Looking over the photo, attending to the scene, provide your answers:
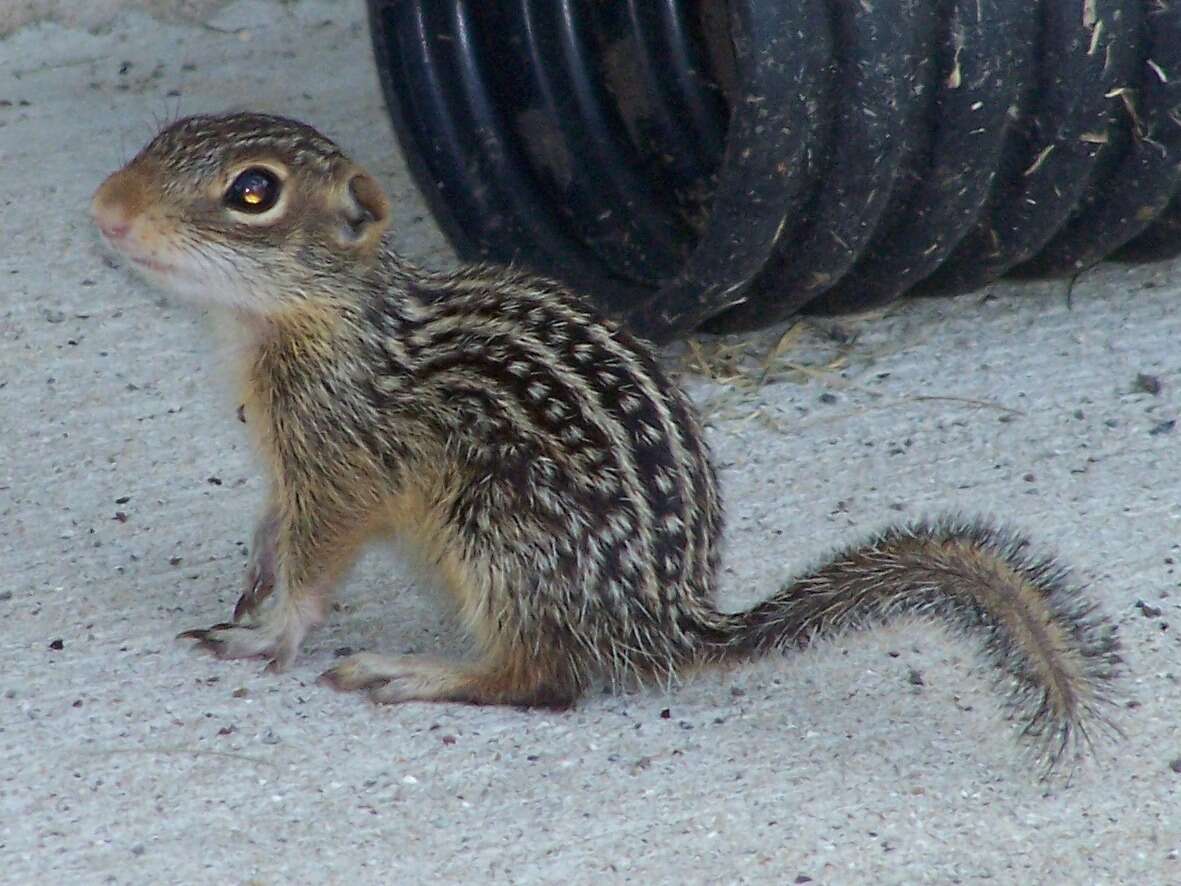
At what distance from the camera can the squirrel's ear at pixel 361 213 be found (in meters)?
3.56

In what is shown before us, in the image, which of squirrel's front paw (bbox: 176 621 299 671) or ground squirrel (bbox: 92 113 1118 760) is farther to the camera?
squirrel's front paw (bbox: 176 621 299 671)

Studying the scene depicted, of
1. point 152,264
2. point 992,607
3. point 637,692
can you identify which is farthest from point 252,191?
point 992,607

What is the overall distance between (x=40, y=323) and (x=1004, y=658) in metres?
2.90

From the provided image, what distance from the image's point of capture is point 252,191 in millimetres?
3406

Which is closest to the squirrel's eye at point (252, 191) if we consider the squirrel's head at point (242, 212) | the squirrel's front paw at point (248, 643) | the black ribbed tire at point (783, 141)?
the squirrel's head at point (242, 212)

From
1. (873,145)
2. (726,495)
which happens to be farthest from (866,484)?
(873,145)

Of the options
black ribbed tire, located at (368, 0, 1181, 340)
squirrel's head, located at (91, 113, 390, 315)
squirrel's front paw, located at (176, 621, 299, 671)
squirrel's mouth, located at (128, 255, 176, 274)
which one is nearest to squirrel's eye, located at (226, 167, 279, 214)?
squirrel's head, located at (91, 113, 390, 315)

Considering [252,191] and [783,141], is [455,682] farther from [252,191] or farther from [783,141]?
[783,141]

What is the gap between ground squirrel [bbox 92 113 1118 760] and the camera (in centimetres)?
329

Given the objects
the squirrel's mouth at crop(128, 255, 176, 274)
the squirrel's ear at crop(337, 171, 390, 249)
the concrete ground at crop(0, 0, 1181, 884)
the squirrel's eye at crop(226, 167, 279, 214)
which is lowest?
the concrete ground at crop(0, 0, 1181, 884)

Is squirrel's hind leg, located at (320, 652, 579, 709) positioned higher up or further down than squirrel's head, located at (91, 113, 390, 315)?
further down

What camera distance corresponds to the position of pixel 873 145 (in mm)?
4176

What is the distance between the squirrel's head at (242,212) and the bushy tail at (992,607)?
1.10 metres

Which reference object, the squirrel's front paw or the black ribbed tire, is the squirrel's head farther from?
the black ribbed tire
